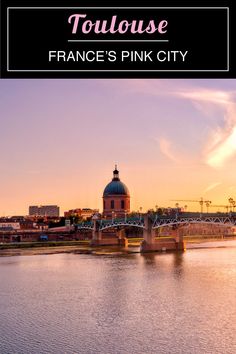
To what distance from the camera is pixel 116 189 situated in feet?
445

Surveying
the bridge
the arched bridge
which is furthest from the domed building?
the bridge

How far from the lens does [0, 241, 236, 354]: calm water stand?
24344 millimetres

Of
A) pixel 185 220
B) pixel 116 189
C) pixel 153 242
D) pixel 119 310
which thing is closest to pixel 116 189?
pixel 116 189

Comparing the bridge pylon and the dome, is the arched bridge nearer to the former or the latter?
the bridge pylon

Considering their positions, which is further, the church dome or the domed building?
the church dome

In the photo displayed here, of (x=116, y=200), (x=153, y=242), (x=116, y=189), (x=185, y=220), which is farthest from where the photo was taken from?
(x=116, y=189)

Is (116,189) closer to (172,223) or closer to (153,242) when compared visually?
(153,242)

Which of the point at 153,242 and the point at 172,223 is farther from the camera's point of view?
the point at 153,242

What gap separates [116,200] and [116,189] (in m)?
2.82

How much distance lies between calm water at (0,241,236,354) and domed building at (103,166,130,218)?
78.7 m

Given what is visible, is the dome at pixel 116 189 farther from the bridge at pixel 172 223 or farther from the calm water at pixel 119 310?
the calm water at pixel 119 310

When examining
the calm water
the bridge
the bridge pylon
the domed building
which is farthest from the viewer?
the domed building

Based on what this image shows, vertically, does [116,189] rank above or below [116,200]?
above

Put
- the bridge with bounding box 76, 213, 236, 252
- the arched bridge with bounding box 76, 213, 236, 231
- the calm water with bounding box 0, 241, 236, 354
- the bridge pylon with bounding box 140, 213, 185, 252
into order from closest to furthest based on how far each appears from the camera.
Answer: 1. the calm water with bounding box 0, 241, 236, 354
2. the arched bridge with bounding box 76, 213, 236, 231
3. the bridge with bounding box 76, 213, 236, 252
4. the bridge pylon with bounding box 140, 213, 185, 252
